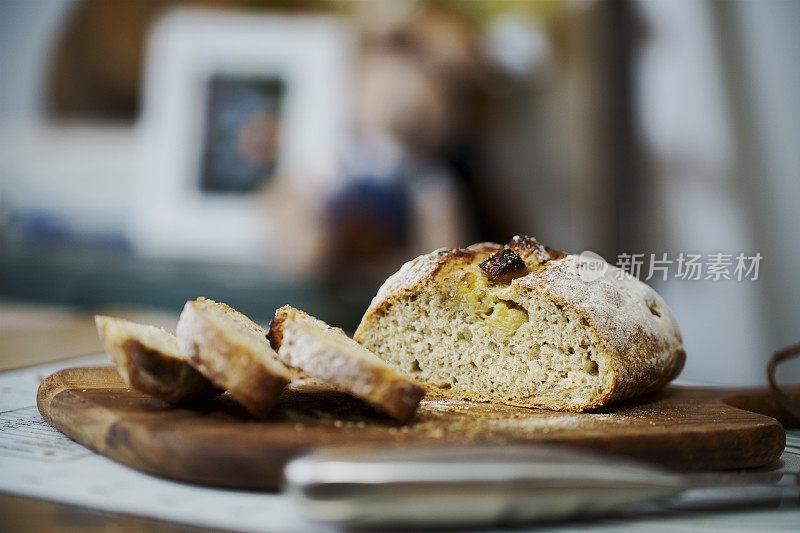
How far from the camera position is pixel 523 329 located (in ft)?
6.34

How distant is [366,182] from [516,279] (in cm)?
476

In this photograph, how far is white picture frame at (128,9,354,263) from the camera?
6656 millimetres

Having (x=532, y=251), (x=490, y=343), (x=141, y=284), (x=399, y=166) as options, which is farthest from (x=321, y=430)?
(x=141, y=284)

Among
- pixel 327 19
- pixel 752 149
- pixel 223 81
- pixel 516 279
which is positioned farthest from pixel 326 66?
pixel 516 279

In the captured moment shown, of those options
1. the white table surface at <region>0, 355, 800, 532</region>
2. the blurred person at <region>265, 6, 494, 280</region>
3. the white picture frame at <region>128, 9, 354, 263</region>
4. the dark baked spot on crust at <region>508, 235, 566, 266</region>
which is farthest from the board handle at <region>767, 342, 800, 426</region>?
the white picture frame at <region>128, 9, 354, 263</region>

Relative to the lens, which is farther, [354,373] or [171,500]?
[354,373]

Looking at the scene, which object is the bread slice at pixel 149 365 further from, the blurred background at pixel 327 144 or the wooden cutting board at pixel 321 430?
the blurred background at pixel 327 144

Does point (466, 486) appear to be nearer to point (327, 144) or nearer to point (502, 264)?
point (502, 264)

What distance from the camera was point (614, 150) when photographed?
20.5 ft

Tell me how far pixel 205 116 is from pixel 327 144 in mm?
1209

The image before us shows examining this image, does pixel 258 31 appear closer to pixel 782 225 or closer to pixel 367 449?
pixel 782 225

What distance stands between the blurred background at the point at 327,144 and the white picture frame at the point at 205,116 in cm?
2

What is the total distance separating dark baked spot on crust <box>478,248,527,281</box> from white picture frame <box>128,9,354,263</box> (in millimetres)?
4781

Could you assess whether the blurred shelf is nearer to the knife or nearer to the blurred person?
the blurred person
